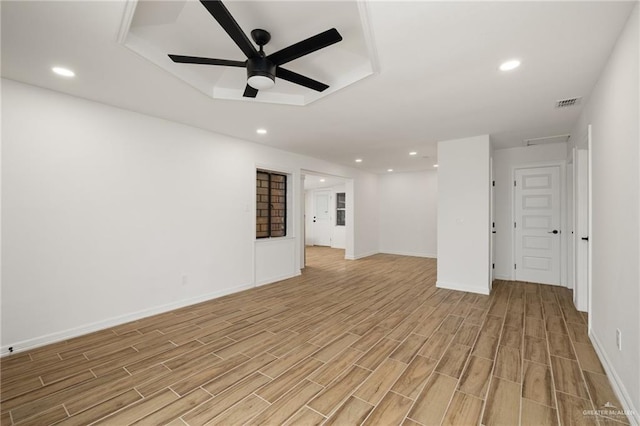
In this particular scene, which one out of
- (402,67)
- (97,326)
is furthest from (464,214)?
(97,326)

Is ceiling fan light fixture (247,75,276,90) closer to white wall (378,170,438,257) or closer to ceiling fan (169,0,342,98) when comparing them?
ceiling fan (169,0,342,98)

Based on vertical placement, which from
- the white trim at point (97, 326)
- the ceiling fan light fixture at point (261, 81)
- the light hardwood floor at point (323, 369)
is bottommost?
the light hardwood floor at point (323, 369)

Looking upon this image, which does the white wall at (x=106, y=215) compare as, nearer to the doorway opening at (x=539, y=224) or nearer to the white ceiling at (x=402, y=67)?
the white ceiling at (x=402, y=67)

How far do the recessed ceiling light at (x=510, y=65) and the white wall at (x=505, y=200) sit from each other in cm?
351

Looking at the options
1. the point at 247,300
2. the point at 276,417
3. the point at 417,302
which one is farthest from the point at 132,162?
the point at 417,302

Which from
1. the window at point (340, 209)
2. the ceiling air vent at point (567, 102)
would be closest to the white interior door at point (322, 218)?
the window at point (340, 209)

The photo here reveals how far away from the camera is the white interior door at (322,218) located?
10.3 meters

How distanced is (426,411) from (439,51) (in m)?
2.56

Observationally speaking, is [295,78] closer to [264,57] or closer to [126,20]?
[264,57]

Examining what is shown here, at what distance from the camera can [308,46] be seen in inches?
73.8

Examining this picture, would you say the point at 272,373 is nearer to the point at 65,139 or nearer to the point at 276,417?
the point at 276,417

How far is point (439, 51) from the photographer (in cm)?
210

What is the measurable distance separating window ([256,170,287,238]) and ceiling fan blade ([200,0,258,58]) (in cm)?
337

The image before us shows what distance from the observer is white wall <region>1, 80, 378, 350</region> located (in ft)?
8.62
